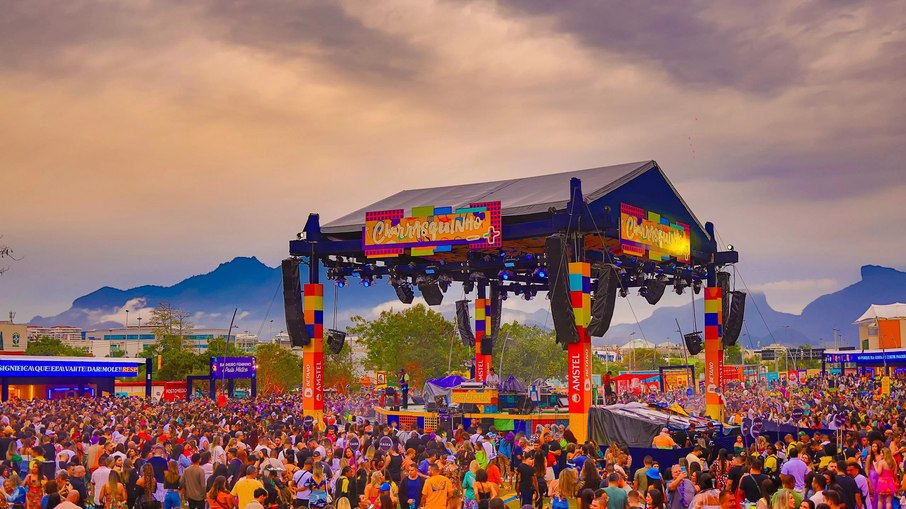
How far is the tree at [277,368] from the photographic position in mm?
109375

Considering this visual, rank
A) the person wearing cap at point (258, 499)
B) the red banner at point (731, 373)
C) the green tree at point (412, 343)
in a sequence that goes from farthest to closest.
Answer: the green tree at point (412, 343), the red banner at point (731, 373), the person wearing cap at point (258, 499)

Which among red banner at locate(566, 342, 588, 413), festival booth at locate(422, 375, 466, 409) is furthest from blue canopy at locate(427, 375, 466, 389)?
red banner at locate(566, 342, 588, 413)

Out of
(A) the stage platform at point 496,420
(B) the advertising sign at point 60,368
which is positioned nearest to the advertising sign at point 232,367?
(B) the advertising sign at point 60,368

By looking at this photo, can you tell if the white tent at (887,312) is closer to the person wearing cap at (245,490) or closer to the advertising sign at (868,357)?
the advertising sign at (868,357)

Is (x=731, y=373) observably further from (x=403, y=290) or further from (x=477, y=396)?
(x=477, y=396)

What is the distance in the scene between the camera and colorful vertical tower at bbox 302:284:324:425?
3731 centimetres

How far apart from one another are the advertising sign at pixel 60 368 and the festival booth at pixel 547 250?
2959 centimetres

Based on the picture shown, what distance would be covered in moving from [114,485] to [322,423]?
20540 mm

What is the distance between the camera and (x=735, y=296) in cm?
4316

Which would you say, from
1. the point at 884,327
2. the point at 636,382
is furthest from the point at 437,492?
the point at 884,327

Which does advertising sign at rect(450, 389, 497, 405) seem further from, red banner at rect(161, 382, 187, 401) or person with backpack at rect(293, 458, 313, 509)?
red banner at rect(161, 382, 187, 401)

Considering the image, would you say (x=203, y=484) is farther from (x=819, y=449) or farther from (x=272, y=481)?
(x=819, y=449)

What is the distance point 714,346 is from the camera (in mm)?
42750

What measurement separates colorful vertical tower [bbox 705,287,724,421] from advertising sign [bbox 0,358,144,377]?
41.8 meters
